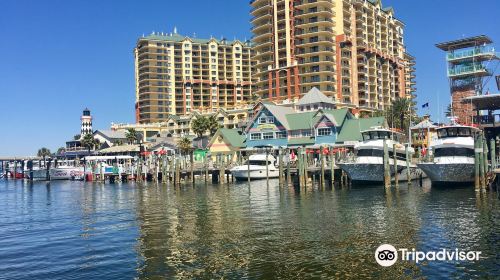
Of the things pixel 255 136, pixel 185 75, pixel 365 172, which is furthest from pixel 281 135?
pixel 185 75

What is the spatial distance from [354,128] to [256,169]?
69.5 ft

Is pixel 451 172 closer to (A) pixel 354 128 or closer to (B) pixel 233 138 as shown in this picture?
(A) pixel 354 128

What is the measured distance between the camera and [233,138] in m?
97.6

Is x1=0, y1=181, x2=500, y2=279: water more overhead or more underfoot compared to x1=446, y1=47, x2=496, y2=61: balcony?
more underfoot

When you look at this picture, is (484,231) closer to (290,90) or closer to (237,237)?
(237,237)

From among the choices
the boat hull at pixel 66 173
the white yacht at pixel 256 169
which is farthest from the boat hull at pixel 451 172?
the boat hull at pixel 66 173

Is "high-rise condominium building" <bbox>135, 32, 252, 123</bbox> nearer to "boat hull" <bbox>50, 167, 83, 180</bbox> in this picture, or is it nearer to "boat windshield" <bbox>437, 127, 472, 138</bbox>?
"boat hull" <bbox>50, 167, 83, 180</bbox>

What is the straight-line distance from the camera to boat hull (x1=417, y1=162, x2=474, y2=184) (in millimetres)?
49188

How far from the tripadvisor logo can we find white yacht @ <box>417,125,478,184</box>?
28455mm

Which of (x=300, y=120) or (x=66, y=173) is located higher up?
(x=300, y=120)

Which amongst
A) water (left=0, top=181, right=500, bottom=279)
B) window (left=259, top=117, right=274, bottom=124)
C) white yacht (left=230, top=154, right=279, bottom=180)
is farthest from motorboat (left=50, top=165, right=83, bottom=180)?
water (left=0, top=181, right=500, bottom=279)

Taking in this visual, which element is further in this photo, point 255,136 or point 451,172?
point 255,136

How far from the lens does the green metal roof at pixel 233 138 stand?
96438mm

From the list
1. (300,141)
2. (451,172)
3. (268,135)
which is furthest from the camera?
(268,135)
